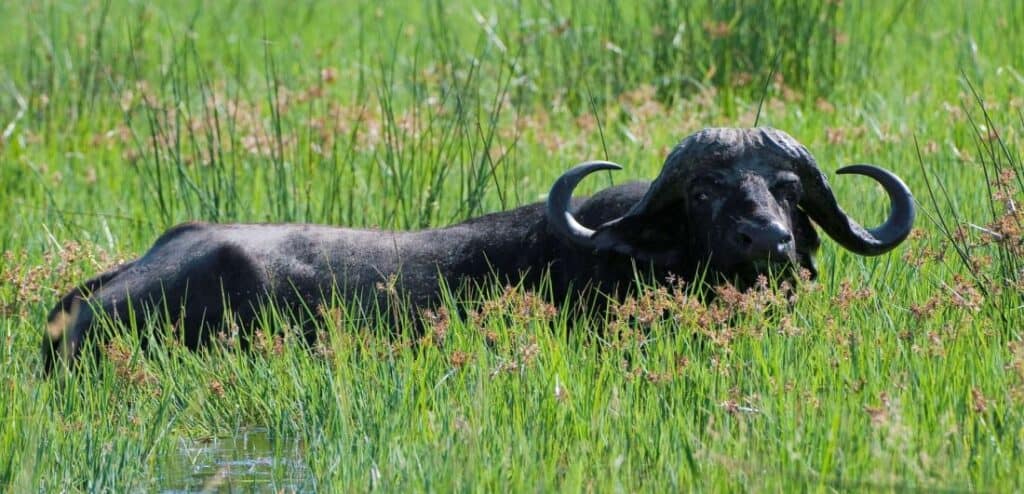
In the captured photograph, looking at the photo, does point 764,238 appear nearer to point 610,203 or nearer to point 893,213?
point 893,213

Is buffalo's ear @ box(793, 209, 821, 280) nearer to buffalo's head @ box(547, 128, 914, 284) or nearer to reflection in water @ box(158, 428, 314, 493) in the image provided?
buffalo's head @ box(547, 128, 914, 284)

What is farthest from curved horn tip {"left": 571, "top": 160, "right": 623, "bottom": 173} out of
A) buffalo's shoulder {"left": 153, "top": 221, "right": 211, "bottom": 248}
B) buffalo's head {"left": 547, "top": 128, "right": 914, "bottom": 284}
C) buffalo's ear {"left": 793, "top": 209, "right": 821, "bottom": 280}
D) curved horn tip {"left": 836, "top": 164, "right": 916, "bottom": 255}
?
buffalo's shoulder {"left": 153, "top": 221, "right": 211, "bottom": 248}

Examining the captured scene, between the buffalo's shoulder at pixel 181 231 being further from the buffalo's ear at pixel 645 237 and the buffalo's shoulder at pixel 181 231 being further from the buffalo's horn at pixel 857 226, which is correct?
the buffalo's horn at pixel 857 226

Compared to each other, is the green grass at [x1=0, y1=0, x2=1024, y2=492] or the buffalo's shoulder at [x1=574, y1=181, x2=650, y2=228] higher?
the buffalo's shoulder at [x1=574, y1=181, x2=650, y2=228]

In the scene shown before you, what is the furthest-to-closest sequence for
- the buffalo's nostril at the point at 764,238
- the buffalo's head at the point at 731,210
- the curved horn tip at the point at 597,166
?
the curved horn tip at the point at 597,166 < the buffalo's head at the point at 731,210 < the buffalo's nostril at the point at 764,238

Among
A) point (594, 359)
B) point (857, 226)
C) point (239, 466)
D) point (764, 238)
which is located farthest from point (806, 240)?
point (239, 466)

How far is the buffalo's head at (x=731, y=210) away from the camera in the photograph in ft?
20.0

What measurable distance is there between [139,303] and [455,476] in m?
2.83

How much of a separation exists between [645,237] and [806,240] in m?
0.61

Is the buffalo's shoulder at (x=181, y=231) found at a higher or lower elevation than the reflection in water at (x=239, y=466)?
higher

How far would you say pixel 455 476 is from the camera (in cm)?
437

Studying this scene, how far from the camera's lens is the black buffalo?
20.6 ft

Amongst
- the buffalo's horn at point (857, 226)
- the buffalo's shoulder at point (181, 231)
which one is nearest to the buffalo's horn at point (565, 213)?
the buffalo's horn at point (857, 226)

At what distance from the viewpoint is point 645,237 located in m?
6.55
